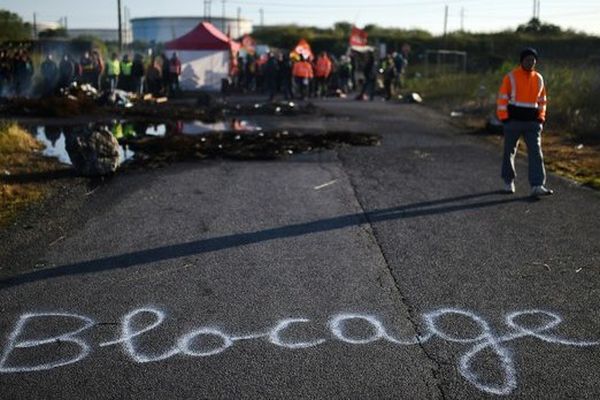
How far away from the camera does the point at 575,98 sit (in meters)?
19.5

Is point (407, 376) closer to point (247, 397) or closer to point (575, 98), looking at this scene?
point (247, 397)

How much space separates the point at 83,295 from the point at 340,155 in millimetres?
8348

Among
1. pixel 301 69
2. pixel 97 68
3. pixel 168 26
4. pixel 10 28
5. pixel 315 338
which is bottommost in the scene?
pixel 315 338

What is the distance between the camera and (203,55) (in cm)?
3356

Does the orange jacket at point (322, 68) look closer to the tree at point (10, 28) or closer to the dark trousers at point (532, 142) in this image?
the tree at point (10, 28)

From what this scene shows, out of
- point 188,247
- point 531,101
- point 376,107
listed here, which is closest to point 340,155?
point 531,101

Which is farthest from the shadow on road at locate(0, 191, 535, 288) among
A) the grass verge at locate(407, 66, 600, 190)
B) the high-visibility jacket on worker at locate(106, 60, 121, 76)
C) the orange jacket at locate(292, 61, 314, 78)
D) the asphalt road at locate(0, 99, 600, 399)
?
the high-visibility jacket on worker at locate(106, 60, 121, 76)

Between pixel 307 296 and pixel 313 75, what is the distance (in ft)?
90.5

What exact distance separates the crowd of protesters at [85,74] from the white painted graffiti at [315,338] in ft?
75.4

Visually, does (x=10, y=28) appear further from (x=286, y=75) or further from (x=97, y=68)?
(x=286, y=75)

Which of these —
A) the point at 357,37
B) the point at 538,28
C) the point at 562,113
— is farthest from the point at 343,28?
the point at 562,113

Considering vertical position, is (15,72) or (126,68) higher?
(126,68)

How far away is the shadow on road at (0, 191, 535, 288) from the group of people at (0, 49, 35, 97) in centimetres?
2395

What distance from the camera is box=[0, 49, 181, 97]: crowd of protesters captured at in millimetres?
27734
